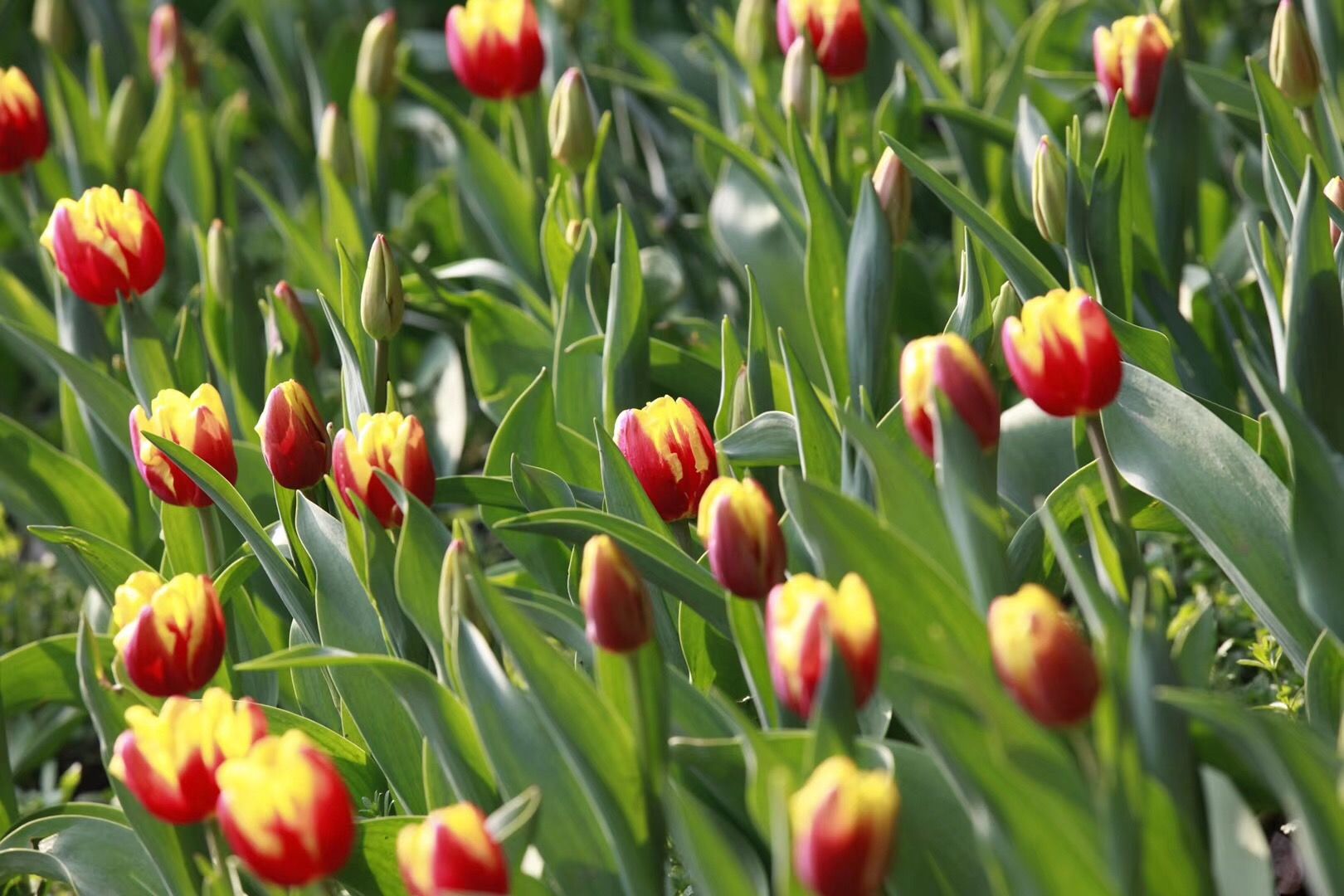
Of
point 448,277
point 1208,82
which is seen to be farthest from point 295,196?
point 1208,82

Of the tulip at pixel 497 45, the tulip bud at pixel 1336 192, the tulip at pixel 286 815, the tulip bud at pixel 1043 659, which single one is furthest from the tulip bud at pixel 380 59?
the tulip bud at pixel 1043 659

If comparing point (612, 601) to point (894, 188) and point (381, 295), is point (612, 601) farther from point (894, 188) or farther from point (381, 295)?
point (894, 188)

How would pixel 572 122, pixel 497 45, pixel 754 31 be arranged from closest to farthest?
1. pixel 572 122
2. pixel 497 45
3. pixel 754 31

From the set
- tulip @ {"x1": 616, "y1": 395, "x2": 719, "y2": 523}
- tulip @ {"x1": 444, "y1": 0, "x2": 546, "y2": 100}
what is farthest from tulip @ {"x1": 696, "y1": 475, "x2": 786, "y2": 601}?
tulip @ {"x1": 444, "y1": 0, "x2": 546, "y2": 100}

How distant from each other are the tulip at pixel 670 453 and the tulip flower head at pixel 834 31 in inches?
32.5

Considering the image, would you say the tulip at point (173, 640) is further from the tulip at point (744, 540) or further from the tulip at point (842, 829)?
the tulip at point (842, 829)

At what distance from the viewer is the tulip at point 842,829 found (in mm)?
844

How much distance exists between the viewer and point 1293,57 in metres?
1.67

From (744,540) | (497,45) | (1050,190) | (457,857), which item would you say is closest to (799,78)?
(497,45)

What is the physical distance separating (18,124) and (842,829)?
1786 mm

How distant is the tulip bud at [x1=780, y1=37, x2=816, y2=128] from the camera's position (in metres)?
1.96

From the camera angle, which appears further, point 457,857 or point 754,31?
point 754,31

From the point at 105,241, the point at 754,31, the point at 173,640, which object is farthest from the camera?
the point at 754,31

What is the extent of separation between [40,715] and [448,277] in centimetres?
87
